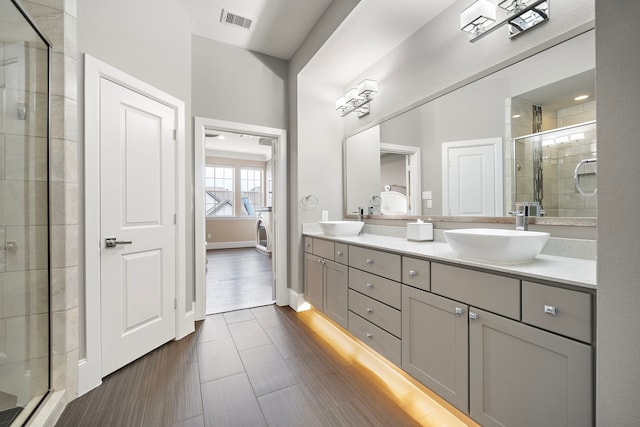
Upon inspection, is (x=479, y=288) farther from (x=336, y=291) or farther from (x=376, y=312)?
(x=336, y=291)

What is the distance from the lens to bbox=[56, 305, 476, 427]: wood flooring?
1.45 metres

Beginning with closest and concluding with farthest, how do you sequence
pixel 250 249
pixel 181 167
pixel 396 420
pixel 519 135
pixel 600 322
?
pixel 600 322 → pixel 396 420 → pixel 519 135 → pixel 181 167 → pixel 250 249

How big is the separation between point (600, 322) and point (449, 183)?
4.38 feet

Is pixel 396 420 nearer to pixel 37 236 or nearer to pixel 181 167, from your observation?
pixel 37 236

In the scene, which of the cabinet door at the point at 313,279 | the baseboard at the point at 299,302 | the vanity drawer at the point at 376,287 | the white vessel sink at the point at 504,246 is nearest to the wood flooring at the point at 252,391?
the cabinet door at the point at 313,279

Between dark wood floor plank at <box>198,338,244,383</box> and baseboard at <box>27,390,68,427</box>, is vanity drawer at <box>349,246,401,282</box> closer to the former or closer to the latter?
dark wood floor plank at <box>198,338,244,383</box>

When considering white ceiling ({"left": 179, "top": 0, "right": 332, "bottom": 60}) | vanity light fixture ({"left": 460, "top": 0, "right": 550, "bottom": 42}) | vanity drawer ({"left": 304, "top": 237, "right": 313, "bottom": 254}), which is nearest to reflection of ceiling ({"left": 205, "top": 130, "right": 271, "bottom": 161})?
white ceiling ({"left": 179, "top": 0, "right": 332, "bottom": 60})

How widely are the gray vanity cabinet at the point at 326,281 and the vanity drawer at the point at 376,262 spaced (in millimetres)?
158

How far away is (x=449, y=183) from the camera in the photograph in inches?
80.3

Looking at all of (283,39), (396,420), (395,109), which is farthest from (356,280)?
(283,39)

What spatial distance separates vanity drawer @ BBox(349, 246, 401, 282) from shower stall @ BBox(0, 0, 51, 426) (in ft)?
6.29

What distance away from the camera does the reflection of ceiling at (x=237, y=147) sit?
5987mm

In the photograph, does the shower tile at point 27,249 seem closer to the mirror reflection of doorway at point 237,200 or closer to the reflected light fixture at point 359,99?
the reflected light fixture at point 359,99

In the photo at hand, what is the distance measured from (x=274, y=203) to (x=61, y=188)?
6.36ft
